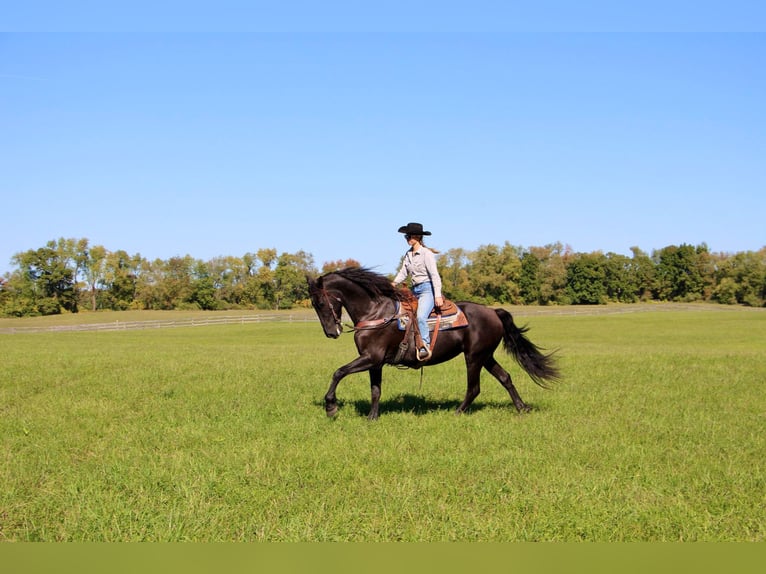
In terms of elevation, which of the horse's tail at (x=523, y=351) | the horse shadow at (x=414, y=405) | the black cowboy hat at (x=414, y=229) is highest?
the black cowboy hat at (x=414, y=229)

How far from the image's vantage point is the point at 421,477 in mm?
6973

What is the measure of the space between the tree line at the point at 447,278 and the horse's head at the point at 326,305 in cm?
7889

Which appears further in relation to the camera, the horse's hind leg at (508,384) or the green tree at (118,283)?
the green tree at (118,283)

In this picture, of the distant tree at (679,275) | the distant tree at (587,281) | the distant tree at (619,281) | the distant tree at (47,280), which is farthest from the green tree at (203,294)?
the distant tree at (679,275)

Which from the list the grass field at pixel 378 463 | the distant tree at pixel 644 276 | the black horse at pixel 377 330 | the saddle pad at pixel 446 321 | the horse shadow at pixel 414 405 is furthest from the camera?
the distant tree at pixel 644 276

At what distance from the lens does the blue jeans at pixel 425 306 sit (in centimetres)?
1077

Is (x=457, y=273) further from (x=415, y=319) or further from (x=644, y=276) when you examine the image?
(x=415, y=319)

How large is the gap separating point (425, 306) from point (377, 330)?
0.91 metres

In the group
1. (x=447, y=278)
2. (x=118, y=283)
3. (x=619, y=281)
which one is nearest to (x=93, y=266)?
(x=118, y=283)

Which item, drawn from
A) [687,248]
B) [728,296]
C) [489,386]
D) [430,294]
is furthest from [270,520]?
[687,248]

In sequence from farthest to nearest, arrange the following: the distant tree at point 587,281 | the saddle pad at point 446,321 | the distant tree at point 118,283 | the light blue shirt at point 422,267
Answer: the distant tree at point 587,281, the distant tree at point 118,283, the saddle pad at point 446,321, the light blue shirt at point 422,267

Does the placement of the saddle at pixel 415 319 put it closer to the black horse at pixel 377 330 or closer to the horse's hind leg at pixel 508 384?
the black horse at pixel 377 330

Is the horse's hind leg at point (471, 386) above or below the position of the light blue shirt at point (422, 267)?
below

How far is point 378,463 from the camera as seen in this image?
751 cm
